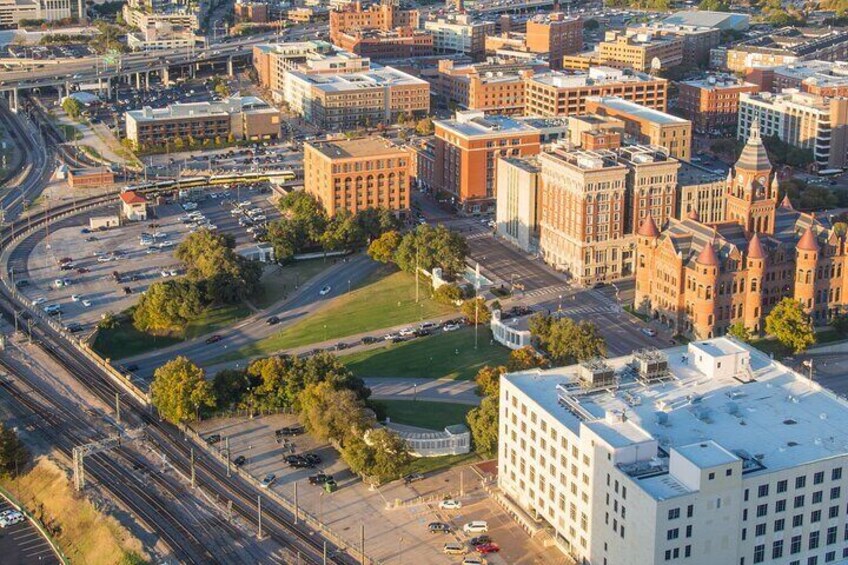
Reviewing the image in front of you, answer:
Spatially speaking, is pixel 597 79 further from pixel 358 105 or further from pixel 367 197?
pixel 367 197

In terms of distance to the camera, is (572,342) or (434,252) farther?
(434,252)

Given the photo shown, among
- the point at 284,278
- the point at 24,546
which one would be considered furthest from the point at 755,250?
the point at 24,546

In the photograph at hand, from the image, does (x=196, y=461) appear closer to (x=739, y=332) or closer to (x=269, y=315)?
(x=269, y=315)

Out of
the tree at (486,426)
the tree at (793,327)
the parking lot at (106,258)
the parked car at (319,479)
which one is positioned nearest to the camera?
the parked car at (319,479)

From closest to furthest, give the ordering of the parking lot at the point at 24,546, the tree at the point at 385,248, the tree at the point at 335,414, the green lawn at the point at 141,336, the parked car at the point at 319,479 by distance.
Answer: the parking lot at the point at 24,546
the parked car at the point at 319,479
the tree at the point at 335,414
the green lawn at the point at 141,336
the tree at the point at 385,248

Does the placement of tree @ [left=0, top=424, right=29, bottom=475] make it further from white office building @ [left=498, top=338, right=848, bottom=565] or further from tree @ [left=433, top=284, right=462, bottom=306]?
Answer: tree @ [left=433, top=284, right=462, bottom=306]

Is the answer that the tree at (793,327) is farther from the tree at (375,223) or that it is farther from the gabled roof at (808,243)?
the tree at (375,223)

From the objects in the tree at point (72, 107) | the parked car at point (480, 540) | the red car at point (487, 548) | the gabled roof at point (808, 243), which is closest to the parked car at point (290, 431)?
the parked car at point (480, 540)
